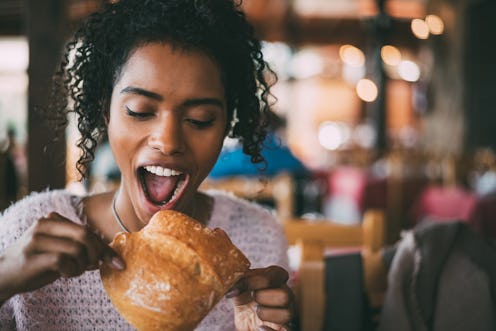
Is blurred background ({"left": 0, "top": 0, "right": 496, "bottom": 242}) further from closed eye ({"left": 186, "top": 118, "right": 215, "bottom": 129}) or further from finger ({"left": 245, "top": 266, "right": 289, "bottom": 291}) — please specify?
finger ({"left": 245, "top": 266, "right": 289, "bottom": 291})

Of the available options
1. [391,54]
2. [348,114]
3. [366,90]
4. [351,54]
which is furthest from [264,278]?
[348,114]

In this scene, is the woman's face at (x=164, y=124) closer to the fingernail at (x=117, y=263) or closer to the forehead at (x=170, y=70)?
the forehead at (x=170, y=70)

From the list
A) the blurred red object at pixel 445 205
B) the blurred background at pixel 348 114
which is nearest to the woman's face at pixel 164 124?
the blurred background at pixel 348 114

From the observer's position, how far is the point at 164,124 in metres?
1.08

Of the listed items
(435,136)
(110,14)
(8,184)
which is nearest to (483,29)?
(435,136)

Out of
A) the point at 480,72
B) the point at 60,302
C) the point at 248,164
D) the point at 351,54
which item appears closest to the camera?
the point at 60,302

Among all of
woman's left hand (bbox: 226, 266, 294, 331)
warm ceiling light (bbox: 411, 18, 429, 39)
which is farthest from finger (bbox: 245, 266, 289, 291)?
warm ceiling light (bbox: 411, 18, 429, 39)

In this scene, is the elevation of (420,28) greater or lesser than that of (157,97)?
greater

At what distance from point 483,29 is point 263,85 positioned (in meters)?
9.14

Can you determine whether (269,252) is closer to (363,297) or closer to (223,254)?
(363,297)

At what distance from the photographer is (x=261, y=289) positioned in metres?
0.99

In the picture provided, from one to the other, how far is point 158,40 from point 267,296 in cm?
59

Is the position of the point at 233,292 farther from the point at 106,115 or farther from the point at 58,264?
the point at 106,115

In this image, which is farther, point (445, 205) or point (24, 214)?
point (445, 205)
